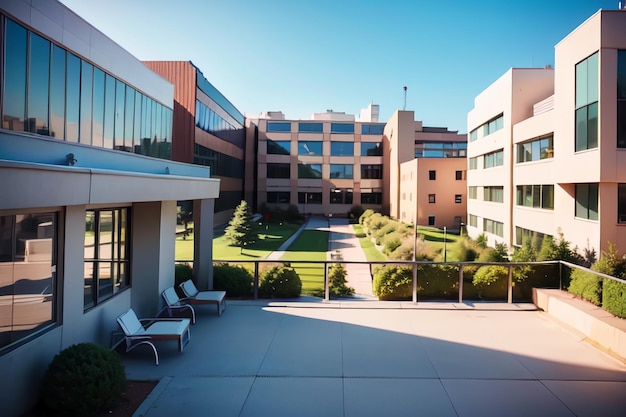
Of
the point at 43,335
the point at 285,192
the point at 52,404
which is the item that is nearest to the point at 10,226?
the point at 43,335

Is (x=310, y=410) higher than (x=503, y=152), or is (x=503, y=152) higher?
(x=503, y=152)

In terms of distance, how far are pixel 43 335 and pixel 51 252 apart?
3.91 ft

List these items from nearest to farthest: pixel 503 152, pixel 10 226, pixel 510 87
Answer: pixel 10 226 < pixel 510 87 < pixel 503 152

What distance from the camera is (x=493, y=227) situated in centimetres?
3139

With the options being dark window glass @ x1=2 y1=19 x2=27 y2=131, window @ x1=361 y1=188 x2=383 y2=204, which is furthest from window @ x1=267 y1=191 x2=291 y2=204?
dark window glass @ x1=2 y1=19 x2=27 y2=131

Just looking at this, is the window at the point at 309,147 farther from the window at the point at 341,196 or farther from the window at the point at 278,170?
the window at the point at 341,196

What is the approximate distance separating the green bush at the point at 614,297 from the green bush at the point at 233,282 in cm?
887

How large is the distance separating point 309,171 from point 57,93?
52687mm

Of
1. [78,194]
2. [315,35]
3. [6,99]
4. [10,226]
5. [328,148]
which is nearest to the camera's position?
[10,226]

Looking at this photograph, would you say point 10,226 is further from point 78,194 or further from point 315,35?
point 315,35

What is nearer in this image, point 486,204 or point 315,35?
point 315,35

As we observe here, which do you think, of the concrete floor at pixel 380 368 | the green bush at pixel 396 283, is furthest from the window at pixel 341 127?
the concrete floor at pixel 380 368

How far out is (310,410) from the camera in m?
6.07

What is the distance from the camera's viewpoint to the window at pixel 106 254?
7984 mm
